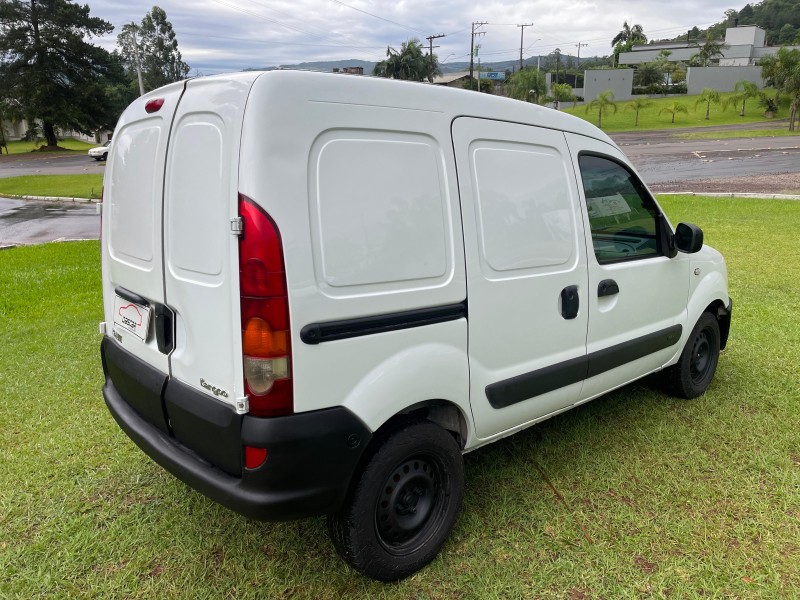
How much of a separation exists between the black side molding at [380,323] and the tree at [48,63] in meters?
54.2

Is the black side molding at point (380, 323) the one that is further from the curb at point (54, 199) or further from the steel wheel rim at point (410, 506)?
the curb at point (54, 199)

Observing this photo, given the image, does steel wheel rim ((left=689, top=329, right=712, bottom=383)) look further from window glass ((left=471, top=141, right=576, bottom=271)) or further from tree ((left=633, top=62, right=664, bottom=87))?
tree ((left=633, top=62, right=664, bottom=87))

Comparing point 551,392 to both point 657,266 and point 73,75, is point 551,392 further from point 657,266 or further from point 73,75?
point 73,75

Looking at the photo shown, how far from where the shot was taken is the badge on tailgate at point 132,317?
2533 mm

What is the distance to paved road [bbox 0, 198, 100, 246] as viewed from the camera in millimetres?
11719

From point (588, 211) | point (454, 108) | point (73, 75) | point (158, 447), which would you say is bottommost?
point (158, 447)

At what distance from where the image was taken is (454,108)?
2.48 meters

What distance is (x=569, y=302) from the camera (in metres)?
2.96

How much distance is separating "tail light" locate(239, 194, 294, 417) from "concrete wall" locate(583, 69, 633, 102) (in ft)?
240

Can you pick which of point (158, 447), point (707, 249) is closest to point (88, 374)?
point (158, 447)

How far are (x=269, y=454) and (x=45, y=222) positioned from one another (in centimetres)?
1444

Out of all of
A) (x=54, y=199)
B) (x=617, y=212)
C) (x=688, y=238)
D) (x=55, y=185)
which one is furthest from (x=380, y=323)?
(x=55, y=185)

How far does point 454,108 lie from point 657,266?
1.82 metres

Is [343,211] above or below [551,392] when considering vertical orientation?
above
